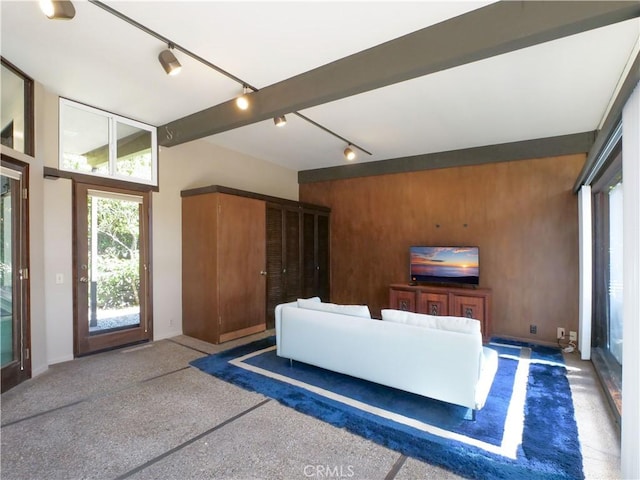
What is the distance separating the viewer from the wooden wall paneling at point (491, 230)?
15.2ft

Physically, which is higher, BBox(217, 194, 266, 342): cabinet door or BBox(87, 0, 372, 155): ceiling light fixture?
BBox(87, 0, 372, 155): ceiling light fixture

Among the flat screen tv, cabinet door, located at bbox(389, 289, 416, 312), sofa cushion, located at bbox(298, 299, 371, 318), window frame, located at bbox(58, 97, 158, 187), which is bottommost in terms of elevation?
cabinet door, located at bbox(389, 289, 416, 312)

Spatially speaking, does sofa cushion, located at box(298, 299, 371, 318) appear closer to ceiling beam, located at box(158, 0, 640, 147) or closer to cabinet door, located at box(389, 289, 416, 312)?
ceiling beam, located at box(158, 0, 640, 147)

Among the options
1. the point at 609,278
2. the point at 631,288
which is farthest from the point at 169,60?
the point at 609,278

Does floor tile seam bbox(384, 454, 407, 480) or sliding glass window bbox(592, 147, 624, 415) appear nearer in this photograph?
floor tile seam bbox(384, 454, 407, 480)

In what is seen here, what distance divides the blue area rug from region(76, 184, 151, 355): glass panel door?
51.5 inches

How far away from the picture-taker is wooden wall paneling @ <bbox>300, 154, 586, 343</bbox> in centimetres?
463

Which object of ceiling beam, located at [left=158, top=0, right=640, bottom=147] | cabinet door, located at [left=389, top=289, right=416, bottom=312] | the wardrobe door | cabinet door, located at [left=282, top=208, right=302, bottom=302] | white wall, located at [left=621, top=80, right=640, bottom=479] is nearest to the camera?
white wall, located at [left=621, top=80, right=640, bottom=479]

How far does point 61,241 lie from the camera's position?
3.75 meters

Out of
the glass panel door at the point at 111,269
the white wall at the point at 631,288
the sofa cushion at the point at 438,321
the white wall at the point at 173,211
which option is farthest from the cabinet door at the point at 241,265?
the white wall at the point at 631,288

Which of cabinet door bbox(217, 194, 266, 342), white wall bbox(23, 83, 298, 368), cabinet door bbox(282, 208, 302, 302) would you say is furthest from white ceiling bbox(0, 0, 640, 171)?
cabinet door bbox(282, 208, 302, 302)

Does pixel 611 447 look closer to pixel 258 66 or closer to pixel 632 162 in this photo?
pixel 632 162

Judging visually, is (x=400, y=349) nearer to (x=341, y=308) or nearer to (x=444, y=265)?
(x=341, y=308)

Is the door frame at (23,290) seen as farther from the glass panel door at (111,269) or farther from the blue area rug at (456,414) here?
the blue area rug at (456,414)
